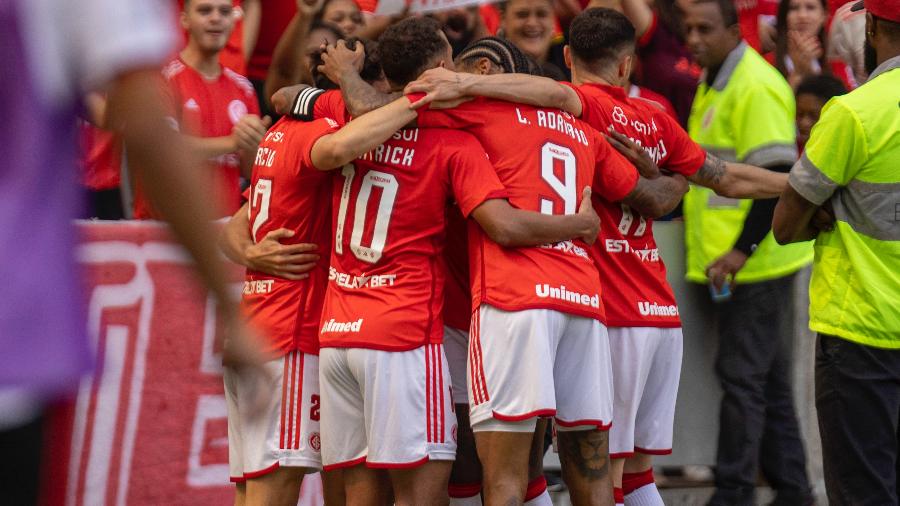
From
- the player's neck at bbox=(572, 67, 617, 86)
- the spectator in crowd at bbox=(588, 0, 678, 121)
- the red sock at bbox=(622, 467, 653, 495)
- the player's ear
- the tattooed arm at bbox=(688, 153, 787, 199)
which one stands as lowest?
the red sock at bbox=(622, 467, 653, 495)

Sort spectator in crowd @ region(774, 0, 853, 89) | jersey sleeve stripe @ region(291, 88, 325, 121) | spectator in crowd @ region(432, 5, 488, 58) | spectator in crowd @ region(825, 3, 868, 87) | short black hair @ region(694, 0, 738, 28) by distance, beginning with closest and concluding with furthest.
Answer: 1. jersey sleeve stripe @ region(291, 88, 325, 121)
2. short black hair @ region(694, 0, 738, 28)
3. spectator in crowd @ region(432, 5, 488, 58)
4. spectator in crowd @ region(774, 0, 853, 89)
5. spectator in crowd @ region(825, 3, 868, 87)

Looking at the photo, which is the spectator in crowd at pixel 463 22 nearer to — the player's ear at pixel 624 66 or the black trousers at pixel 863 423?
the player's ear at pixel 624 66

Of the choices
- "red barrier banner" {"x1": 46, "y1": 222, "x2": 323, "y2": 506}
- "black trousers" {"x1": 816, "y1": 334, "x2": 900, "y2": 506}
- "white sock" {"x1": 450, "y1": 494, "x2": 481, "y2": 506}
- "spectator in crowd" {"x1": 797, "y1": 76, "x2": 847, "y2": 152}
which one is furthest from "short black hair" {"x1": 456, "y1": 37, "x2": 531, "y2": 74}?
"spectator in crowd" {"x1": 797, "y1": 76, "x2": 847, "y2": 152}

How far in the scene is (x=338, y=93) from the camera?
6.28m

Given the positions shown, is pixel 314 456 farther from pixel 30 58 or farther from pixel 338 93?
pixel 30 58

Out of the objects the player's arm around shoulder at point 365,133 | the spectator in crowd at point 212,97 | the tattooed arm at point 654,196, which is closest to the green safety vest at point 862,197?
the tattooed arm at point 654,196

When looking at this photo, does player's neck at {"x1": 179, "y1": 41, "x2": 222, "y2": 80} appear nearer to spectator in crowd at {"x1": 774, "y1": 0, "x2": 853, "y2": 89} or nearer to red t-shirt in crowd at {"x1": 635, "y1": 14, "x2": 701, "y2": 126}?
red t-shirt in crowd at {"x1": 635, "y1": 14, "x2": 701, "y2": 126}

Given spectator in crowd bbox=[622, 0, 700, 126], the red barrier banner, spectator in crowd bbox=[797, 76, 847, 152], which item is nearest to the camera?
the red barrier banner

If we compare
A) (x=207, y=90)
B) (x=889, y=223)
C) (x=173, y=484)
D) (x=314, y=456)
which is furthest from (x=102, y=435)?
(x=889, y=223)

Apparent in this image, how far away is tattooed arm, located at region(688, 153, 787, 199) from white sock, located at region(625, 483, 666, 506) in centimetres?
152

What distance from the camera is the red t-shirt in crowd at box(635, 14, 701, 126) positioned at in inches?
381

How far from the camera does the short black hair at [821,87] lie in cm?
860

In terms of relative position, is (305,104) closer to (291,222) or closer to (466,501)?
(291,222)

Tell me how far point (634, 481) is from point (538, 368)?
54.2 inches
